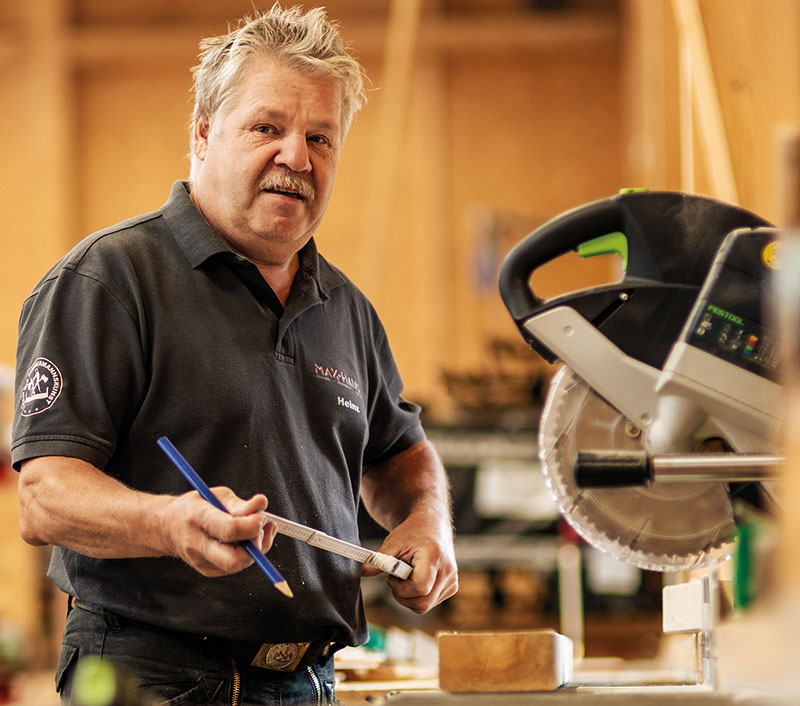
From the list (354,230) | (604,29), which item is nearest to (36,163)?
(354,230)

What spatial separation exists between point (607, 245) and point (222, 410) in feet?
2.01

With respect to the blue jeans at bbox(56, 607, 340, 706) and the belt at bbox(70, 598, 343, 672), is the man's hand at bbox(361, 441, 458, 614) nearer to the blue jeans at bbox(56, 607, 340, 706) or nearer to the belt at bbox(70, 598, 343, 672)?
the belt at bbox(70, 598, 343, 672)

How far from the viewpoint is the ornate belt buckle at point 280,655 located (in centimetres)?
176

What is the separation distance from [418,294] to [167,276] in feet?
29.4

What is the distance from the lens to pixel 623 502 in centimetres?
167

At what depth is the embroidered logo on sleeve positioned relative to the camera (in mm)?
1643

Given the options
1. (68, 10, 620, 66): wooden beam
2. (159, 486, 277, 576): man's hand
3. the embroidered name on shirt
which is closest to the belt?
(159, 486, 277, 576): man's hand

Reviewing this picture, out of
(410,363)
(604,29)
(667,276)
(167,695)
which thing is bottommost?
(410,363)

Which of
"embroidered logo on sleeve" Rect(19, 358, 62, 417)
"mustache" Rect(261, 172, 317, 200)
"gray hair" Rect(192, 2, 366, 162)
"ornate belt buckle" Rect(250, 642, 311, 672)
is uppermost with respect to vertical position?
"gray hair" Rect(192, 2, 366, 162)

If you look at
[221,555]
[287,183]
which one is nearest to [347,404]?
[287,183]

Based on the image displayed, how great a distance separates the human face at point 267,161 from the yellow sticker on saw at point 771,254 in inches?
31.7

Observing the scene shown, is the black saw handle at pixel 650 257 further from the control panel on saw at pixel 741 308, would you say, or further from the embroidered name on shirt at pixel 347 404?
the embroidered name on shirt at pixel 347 404

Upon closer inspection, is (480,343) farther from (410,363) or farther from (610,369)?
(610,369)

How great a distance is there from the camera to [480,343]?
1080 cm
